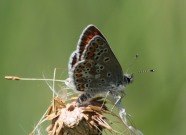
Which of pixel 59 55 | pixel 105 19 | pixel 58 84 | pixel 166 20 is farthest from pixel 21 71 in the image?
pixel 58 84

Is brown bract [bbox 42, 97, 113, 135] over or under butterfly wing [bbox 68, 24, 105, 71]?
under

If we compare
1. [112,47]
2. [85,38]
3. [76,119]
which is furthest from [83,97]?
[112,47]

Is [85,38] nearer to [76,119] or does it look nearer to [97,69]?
[97,69]

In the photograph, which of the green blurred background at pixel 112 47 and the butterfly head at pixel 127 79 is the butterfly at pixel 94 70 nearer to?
the butterfly head at pixel 127 79

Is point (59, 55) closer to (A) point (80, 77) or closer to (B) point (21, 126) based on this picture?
(B) point (21, 126)

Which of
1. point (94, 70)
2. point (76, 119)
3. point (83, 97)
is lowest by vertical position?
point (76, 119)

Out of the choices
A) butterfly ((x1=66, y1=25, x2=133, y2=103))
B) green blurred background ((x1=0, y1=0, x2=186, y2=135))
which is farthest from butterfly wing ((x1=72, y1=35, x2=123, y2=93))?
green blurred background ((x1=0, y1=0, x2=186, y2=135))

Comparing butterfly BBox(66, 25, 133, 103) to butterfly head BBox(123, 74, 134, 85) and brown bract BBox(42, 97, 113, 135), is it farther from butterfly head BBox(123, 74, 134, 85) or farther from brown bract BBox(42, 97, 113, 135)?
brown bract BBox(42, 97, 113, 135)

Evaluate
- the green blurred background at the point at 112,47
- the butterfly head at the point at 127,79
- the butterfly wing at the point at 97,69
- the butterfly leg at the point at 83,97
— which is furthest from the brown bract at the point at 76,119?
the green blurred background at the point at 112,47

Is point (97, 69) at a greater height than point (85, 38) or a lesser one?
lesser
